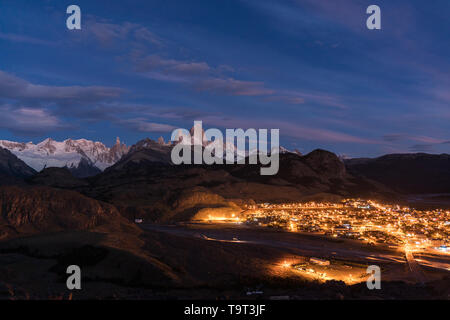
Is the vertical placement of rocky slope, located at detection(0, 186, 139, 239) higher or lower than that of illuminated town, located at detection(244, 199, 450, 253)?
higher

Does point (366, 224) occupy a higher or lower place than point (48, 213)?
lower

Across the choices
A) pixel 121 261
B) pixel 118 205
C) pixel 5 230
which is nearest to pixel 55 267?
pixel 121 261

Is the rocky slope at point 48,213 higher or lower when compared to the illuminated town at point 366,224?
higher

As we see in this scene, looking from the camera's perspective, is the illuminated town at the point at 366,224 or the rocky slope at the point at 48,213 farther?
the illuminated town at the point at 366,224

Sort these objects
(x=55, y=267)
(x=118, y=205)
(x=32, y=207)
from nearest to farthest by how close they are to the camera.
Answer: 1. (x=55, y=267)
2. (x=32, y=207)
3. (x=118, y=205)

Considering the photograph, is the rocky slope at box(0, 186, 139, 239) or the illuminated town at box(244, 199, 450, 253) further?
the illuminated town at box(244, 199, 450, 253)

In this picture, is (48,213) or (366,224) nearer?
(48,213)
